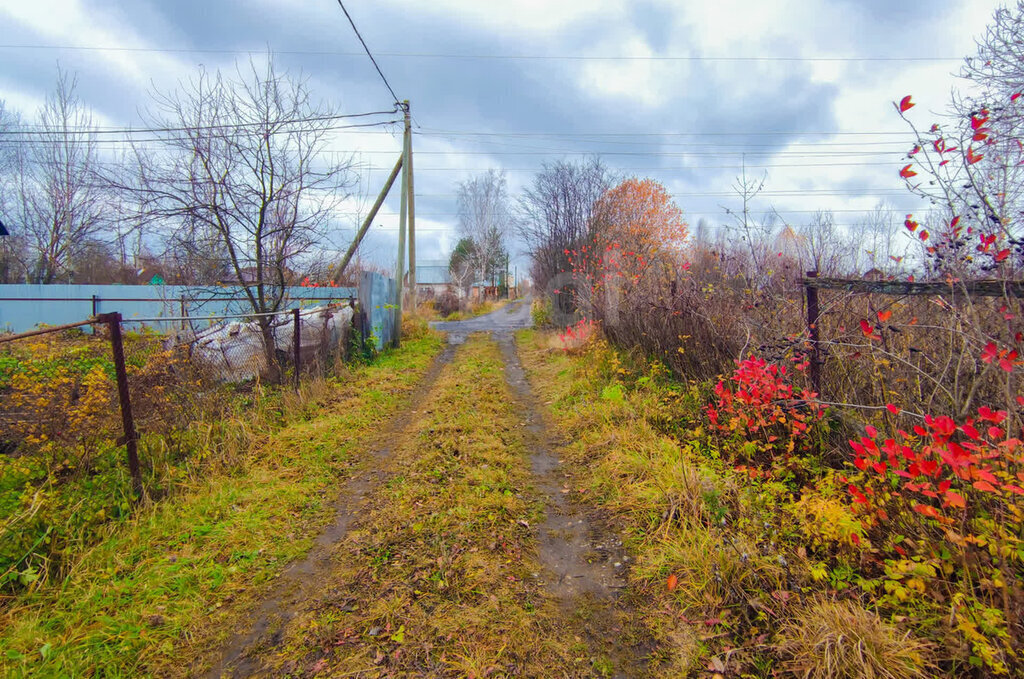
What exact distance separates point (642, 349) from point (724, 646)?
4.57m

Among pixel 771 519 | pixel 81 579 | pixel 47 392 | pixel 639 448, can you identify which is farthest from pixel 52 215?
pixel 771 519

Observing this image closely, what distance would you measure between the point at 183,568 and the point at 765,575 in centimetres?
335

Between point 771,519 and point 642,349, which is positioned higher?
point 642,349

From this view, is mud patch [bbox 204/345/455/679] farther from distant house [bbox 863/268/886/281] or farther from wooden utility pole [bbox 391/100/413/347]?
wooden utility pole [bbox 391/100/413/347]

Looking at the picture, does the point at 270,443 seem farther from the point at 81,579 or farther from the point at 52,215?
the point at 52,215

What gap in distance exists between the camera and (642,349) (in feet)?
20.8

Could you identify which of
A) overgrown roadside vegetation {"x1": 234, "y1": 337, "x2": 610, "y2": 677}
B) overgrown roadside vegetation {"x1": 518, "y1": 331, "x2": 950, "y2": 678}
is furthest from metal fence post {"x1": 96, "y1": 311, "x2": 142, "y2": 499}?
overgrown roadside vegetation {"x1": 518, "y1": 331, "x2": 950, "y2": 678}

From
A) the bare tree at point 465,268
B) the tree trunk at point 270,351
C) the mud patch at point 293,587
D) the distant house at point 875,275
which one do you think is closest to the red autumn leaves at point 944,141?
the distant house at point 875,275

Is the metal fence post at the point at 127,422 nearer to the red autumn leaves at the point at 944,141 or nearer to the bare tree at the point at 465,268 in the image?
the red autumn leaves at the point at 944,141

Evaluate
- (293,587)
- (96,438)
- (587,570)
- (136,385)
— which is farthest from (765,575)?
(136,385)

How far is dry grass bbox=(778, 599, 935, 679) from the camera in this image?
5.56ft

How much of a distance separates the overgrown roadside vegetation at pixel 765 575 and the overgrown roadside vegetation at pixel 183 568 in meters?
2.23

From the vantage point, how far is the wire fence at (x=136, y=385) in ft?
10.5

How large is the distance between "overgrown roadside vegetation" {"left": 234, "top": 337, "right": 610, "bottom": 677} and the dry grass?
82 centimetres
